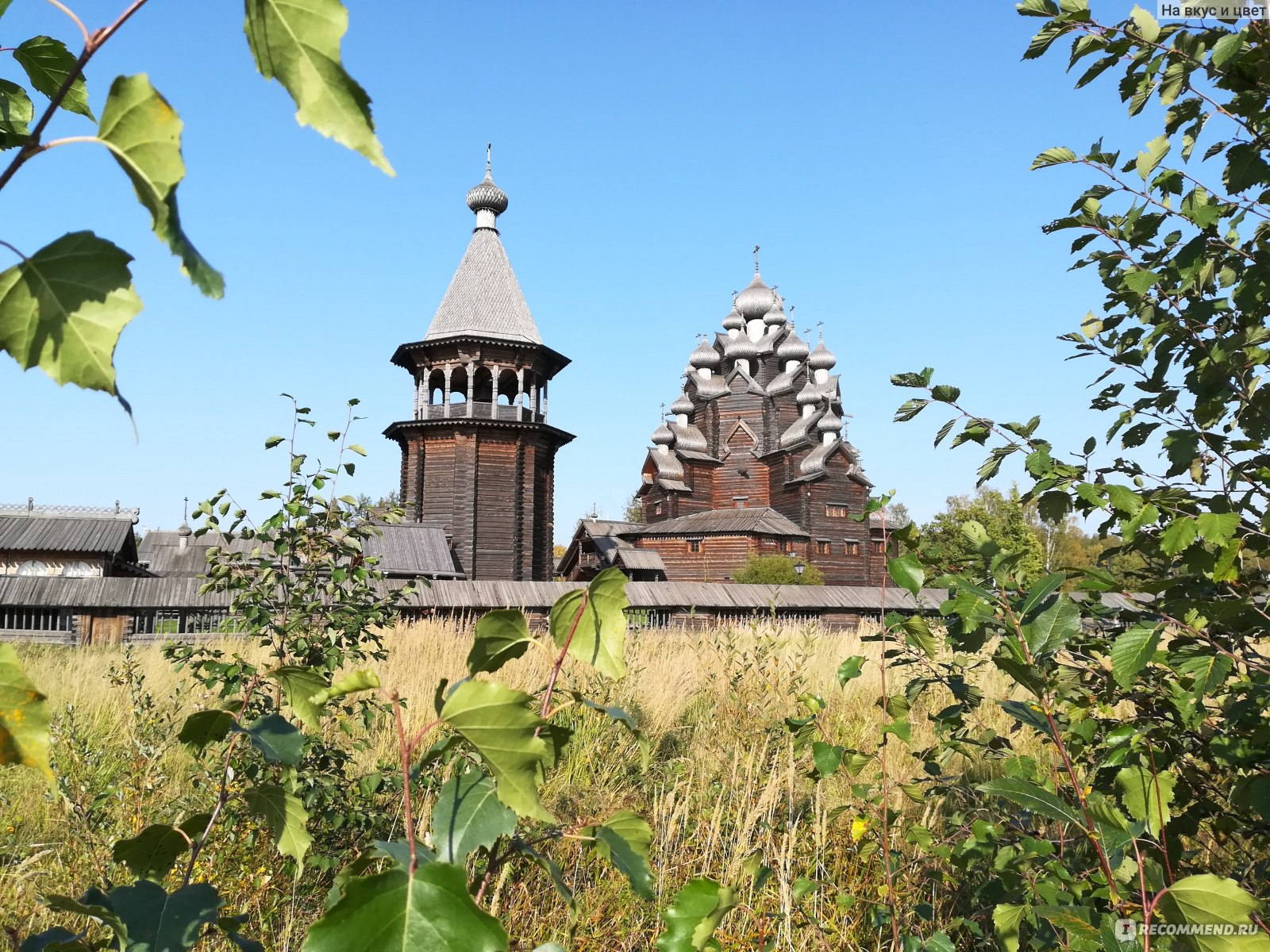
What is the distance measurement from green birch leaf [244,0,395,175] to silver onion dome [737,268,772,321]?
38147mm

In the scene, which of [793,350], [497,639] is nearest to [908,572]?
[497,639]

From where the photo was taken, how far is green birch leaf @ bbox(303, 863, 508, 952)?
58cm

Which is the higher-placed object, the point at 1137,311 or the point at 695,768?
the point at 1137,311

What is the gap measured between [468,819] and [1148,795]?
51.9 inches

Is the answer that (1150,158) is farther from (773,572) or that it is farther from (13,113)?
(773,572)

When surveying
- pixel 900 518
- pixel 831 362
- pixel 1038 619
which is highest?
pixel 831 362

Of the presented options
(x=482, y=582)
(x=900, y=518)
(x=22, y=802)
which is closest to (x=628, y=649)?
(x=22, y=802)

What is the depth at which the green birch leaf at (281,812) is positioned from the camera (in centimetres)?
100

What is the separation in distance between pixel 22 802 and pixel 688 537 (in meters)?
28.5

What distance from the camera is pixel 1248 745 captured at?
70.6 inches

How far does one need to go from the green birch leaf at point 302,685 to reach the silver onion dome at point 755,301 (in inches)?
1487

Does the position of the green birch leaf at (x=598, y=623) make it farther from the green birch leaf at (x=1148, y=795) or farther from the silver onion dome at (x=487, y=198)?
the silver onion dome at (x=487, y=198)

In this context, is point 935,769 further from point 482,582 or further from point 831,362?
point 831,362

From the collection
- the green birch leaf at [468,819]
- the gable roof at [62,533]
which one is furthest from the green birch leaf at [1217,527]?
the gable roof at [62,533]
